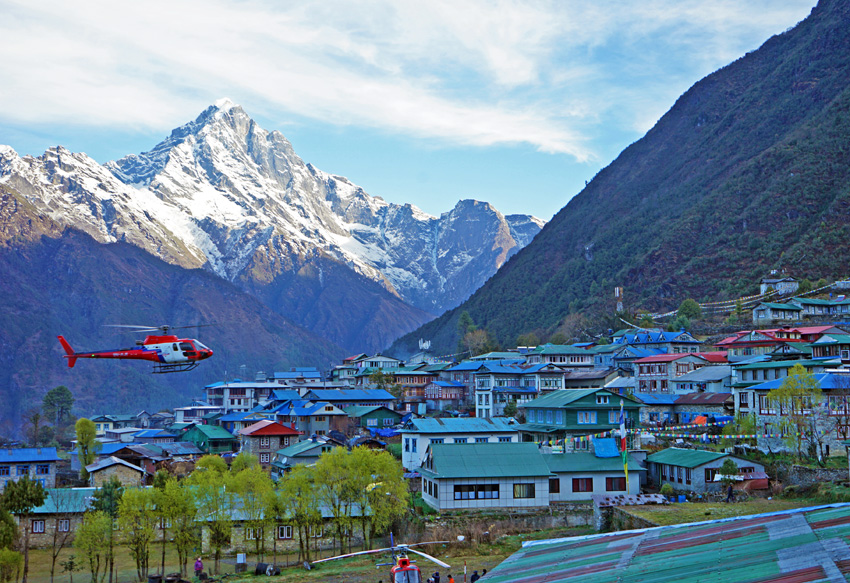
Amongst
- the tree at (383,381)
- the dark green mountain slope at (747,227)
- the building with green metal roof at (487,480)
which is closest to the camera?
the building with green metal roof at (487,480)

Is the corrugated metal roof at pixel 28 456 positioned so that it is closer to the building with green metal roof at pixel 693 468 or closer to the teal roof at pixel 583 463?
the teal roof at pixel 583 463

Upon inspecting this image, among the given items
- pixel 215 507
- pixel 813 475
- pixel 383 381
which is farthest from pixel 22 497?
pixel 383 381

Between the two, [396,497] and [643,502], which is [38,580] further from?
[643,502]

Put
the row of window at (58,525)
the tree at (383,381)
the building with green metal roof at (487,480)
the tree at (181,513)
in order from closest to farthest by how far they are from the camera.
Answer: the tree at (181,513) → the building with green metal roof at (487,480) → the row of window at (58,525) → the tree at (383,381)

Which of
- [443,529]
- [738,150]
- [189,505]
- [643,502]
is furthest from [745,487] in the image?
[738,150]

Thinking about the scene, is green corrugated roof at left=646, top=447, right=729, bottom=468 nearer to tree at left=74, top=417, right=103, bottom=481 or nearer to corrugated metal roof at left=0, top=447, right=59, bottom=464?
corrugated metal roof at left=0, top=447, right=59, bottom=464

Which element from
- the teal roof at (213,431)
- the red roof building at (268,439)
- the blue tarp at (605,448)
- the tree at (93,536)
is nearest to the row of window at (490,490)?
the blue tarp at (605,448)

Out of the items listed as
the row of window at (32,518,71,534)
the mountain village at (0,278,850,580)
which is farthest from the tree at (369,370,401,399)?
the row of window at (32,518,71,534)

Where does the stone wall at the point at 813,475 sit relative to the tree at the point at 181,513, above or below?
above

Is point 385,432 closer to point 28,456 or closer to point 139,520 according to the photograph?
point 28,456
